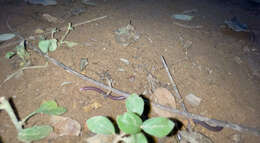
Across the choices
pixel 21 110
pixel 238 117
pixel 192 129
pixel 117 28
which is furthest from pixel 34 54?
pixel 238 117

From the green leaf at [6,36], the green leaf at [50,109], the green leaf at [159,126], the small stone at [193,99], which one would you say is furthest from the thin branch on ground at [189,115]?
the green leaf at [6,36]

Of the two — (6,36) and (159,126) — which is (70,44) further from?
(159,126)

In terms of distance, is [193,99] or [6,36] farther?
[6,36]

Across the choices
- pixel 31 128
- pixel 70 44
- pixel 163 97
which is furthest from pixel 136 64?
pixel 31 128

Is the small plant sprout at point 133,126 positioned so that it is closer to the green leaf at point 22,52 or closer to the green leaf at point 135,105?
the green leaf at point 135,105

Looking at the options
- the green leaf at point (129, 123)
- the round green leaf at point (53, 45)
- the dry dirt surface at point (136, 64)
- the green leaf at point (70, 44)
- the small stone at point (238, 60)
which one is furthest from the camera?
the small stone at point (238, 60)

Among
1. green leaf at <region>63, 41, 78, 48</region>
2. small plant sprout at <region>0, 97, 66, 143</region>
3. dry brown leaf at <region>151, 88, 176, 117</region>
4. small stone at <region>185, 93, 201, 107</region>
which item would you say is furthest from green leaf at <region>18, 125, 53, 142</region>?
small stone at <region>185, 93, 201, 107</region>

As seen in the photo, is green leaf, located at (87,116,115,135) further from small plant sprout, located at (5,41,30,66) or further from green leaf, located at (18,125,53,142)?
small plant sprout, located at (5,41,30,66)
